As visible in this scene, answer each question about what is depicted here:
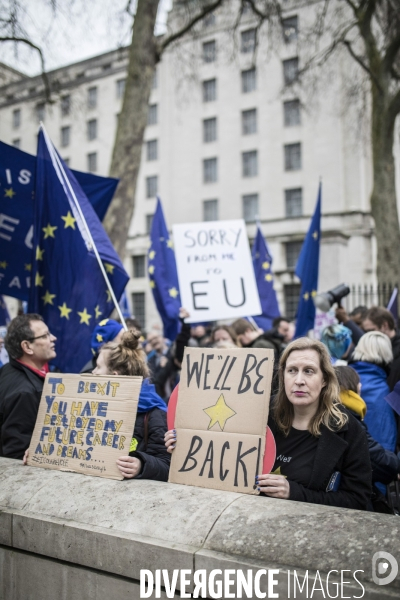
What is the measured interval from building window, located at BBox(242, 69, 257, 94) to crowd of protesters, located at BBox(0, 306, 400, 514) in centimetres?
3541

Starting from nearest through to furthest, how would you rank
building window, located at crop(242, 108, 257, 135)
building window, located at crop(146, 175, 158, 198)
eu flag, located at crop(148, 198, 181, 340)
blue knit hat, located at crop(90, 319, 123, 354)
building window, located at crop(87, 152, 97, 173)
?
blue knit hat, located at crop(90, 319, 123, 354) → eu flag, located at crop(148, 198, 181, 340) → building window, located at crop(242, 108, 257, 135) → building window, located at crop(146, 175, 158, 198) → building window, located at crop(87, 152, 97, 173)

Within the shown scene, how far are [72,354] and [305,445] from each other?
284 cm

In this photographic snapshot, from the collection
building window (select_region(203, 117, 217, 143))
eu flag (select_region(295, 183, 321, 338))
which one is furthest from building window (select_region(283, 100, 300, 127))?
eu flag (select_region(295, 183, 321, 338))

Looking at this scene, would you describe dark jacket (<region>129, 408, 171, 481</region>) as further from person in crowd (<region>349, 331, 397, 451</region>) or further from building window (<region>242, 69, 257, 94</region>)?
building window (<region>242, 69, 257, 94</region>)

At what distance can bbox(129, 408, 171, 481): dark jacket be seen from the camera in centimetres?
301

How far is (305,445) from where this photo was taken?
2.79 metres

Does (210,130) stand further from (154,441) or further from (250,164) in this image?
(154,441)

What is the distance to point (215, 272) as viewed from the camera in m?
7.26

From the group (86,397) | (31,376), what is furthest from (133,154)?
(86,397)

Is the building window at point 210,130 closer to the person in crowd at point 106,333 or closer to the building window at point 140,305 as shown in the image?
the building window at point 140,305

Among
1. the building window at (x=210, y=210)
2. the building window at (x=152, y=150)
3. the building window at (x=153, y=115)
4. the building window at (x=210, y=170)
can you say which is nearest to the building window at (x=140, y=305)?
the building window at (x=210, y=210)

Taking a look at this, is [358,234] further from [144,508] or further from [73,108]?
[144,508]

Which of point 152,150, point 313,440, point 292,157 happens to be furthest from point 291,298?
point 313,440

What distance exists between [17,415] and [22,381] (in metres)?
0.27
